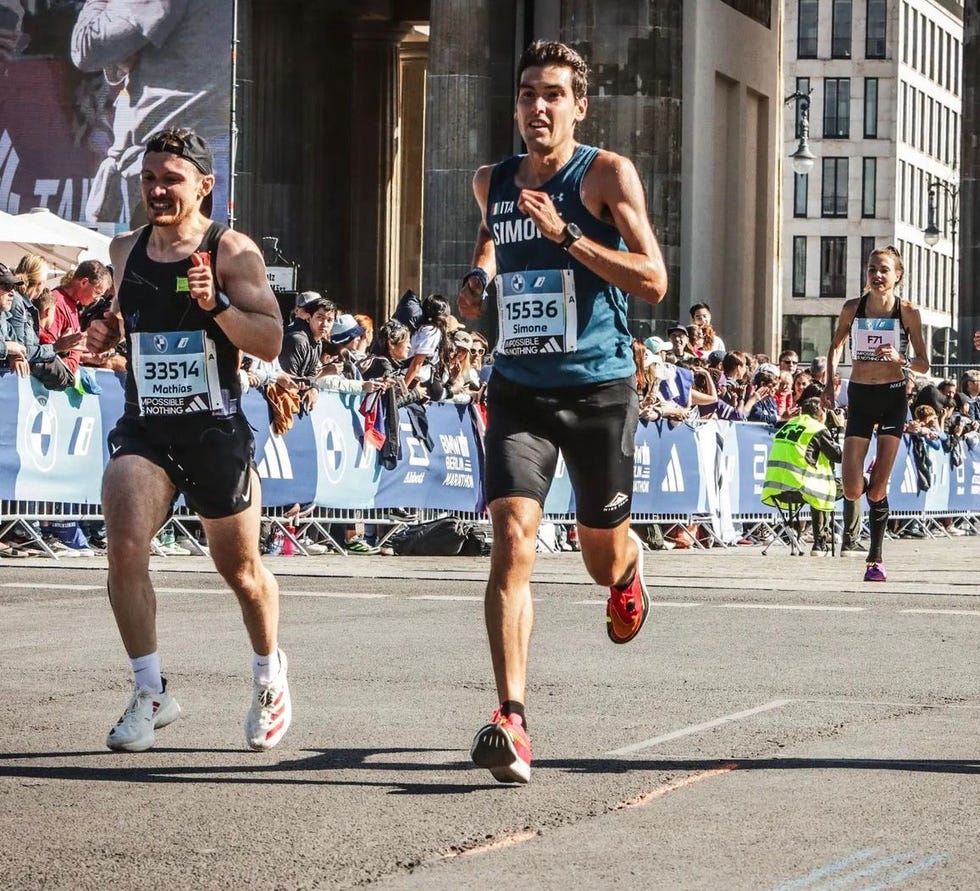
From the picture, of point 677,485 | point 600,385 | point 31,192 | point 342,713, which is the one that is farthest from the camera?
point 31,192

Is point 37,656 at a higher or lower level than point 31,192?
lower

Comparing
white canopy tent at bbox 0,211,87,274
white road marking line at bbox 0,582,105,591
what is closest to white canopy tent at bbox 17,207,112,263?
white canopy tent at bbox 0,211,87,274

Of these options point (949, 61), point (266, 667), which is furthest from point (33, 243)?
point (949, 61)

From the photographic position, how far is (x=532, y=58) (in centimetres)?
725

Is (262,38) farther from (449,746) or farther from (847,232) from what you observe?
(847,232)

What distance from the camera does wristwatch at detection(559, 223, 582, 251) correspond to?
6.96 m

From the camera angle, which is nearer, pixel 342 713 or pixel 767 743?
pixel 767 743

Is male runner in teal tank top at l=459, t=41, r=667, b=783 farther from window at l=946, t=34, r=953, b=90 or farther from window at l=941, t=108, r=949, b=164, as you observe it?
window at l=946, t=34, r=953, b=90

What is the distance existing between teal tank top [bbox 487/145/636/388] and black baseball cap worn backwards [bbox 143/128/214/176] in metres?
0.98

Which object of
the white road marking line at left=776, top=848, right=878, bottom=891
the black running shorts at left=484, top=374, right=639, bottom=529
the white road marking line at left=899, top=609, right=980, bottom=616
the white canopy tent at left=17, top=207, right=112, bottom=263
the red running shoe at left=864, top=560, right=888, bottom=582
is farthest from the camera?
the white canopy tent at left=17, top=207, right=112, bottom=263

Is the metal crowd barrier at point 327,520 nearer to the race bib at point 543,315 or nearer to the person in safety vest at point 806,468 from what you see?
the person in safety vest at point 806,468

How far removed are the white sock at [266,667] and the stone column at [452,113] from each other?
91.0 ft

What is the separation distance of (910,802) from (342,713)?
2.49m

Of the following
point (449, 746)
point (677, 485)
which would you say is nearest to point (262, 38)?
point (677, 485)
